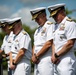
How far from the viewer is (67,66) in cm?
508

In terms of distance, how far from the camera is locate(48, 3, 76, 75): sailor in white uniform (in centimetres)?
508

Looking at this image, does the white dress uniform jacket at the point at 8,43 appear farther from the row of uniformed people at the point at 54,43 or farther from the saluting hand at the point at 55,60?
the saluting hand at the point at 55,60

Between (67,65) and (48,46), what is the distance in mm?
591

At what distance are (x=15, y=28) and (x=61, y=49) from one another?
129 centimetres

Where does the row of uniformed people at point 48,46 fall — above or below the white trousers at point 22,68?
above

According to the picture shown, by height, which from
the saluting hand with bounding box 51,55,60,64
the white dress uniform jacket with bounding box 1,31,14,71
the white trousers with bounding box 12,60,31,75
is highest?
the white dress uniform jacket with bounding box 1,31,14,71

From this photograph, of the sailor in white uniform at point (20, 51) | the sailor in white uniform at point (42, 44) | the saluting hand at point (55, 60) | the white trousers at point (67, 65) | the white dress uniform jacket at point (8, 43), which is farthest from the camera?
the white dress uniform jacket at point (8, 43)

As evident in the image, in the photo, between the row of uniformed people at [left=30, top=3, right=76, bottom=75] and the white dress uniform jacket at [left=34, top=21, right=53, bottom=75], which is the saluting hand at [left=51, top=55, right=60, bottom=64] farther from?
the white dress uniform jacket at [left=34, top=21, right=53, bottom=75]

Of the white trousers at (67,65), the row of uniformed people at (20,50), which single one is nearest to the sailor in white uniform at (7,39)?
the row of uniformed people at (20,50)

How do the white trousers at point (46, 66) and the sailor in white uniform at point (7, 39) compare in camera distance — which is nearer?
the white trousers at point (46, 66)

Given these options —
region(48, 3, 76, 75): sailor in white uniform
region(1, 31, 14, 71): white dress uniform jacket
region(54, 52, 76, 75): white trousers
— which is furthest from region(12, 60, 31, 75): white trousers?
region(1, 31, 14, 71): white dress uniform jacket

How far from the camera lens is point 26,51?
6.02 metres

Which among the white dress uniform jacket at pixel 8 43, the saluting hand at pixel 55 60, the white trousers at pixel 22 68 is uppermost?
the white dress uniform jacket at pixel 8 43

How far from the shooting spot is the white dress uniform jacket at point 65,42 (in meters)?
5.09
